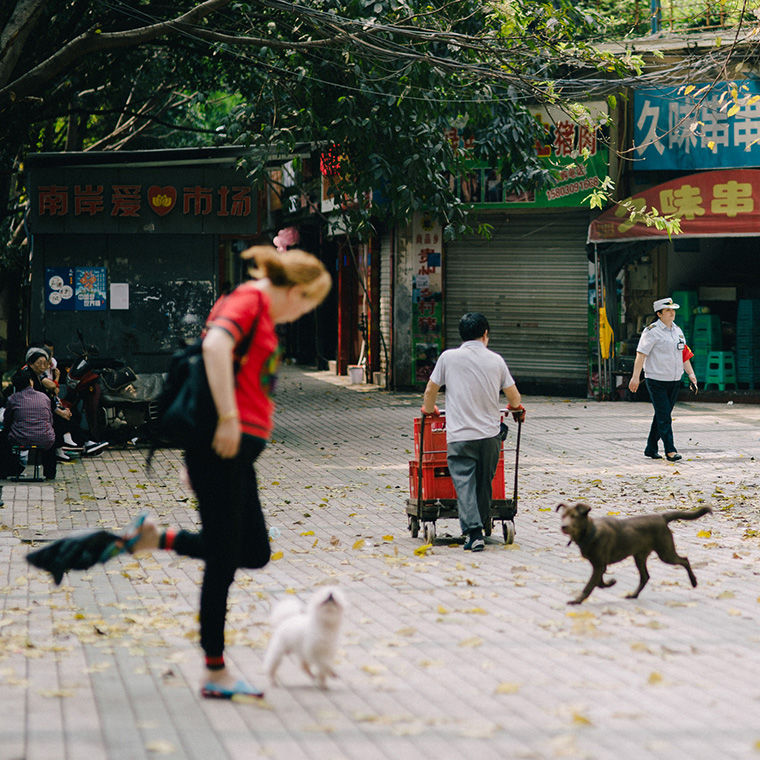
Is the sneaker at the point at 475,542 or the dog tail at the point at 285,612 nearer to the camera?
the dog tail at the point at 285,612

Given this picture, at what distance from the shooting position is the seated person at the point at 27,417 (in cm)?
1101

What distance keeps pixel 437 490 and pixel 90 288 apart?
8.89m

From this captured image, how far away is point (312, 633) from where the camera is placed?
4582 millimetres

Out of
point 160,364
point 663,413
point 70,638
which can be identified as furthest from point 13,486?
point 663,413

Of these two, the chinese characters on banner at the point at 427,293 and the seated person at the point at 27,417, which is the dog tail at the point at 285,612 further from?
the chinese characters on banner at the point at 427,293

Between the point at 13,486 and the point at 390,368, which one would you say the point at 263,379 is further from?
the point at 390,368

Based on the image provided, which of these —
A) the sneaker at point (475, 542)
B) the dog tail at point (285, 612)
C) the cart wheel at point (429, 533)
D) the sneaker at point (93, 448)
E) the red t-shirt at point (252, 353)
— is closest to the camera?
the red t-shirt at point (252, 353)

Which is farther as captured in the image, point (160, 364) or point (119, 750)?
point (160, 364)

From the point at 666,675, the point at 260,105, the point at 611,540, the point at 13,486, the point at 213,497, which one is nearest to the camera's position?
the point at 213,497

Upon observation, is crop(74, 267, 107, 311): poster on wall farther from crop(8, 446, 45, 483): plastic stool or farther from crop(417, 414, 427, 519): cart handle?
crop(417, 414, 427, 519): cart handle

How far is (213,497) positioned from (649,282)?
16253mm

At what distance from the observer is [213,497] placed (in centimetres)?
454

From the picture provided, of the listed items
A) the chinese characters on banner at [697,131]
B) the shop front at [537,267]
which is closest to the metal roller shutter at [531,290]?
the shop front at [537,267]

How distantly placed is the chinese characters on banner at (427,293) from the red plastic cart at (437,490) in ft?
41.4
